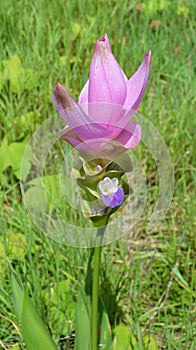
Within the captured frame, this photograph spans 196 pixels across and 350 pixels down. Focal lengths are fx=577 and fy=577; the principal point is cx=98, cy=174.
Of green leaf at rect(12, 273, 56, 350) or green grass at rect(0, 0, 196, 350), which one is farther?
green grass at rect(0, 0, 196, 350)

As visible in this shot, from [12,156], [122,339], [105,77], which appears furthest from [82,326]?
[12,156]

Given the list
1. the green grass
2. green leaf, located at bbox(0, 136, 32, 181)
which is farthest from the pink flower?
green leaf, located at bbox(0, 136, 32, 181)

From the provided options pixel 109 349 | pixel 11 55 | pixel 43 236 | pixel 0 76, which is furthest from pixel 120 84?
pixel 11 55

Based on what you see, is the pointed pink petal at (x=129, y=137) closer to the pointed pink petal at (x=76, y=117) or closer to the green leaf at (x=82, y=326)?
the pointed pink petal at (x=76, y=117)

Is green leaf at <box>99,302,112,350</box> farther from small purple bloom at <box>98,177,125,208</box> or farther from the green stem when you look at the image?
small purple bloom at <box>98,177,125,208</box>

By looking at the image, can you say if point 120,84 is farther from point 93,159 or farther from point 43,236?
point 43,236

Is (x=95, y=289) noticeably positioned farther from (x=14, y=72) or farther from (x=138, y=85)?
(x=14, y=72)

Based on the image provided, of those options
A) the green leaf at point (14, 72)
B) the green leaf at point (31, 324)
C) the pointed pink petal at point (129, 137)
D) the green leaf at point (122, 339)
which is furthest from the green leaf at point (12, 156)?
the pointed pink petal at point (129, 137)
